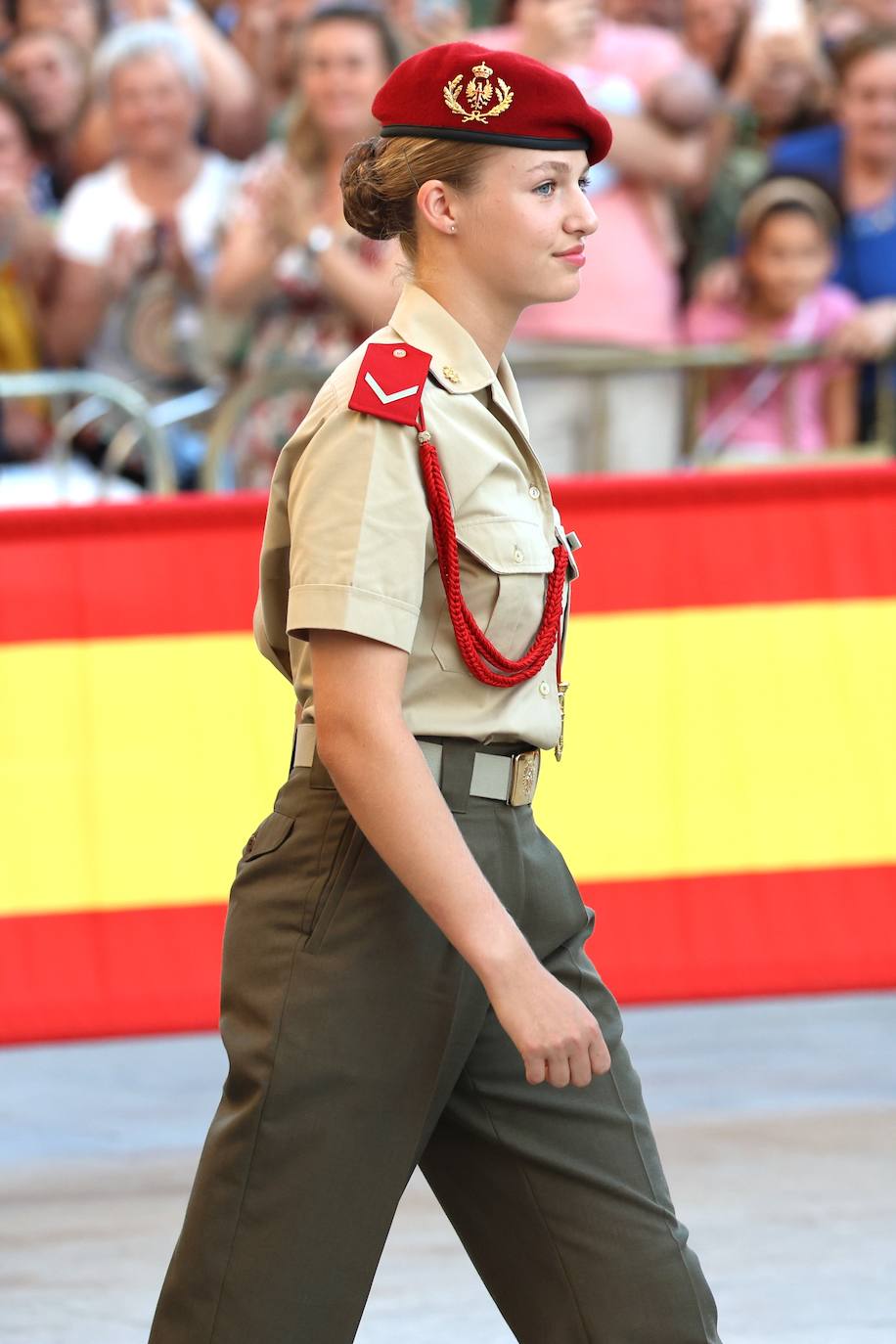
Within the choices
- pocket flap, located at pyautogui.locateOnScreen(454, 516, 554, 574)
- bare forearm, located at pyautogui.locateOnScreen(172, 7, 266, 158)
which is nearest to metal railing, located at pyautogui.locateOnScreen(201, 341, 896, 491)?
bare forearm, located at pyautogui.locateOnScreen(172, 7, 266, 158)

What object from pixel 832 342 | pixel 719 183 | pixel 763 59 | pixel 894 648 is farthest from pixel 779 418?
pixel 894 648

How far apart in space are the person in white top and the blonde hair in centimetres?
423

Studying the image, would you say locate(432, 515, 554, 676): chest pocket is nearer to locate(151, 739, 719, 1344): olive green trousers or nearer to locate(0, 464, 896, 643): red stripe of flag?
locate(151, 739, 719, 1344): olive green trousers

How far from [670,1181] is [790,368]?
2995 millimetres

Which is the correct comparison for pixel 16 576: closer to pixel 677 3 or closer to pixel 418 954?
pixel 418 954

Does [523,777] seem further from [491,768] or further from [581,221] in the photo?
[581,221]

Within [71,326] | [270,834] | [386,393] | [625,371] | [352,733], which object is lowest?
[270,834]

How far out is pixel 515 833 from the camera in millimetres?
2213

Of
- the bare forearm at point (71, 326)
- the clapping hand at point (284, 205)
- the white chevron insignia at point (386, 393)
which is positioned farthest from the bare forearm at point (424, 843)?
the bare forearm at point (71, 326)

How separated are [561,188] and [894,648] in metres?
2.44

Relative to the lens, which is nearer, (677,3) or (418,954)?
(418,954)

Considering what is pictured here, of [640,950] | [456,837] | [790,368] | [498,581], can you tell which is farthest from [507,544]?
[790,368]

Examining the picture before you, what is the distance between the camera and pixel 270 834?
2223 mm

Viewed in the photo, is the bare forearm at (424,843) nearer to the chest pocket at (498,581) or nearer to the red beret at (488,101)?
the chest pocket at (498,581)
